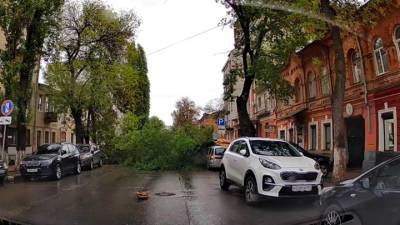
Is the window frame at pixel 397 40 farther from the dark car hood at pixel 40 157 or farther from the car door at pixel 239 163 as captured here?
the dark car hood at pixel 40 157

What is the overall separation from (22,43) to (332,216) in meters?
20.2

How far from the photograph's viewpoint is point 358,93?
24406mm

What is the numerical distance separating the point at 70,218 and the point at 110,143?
30307 mm

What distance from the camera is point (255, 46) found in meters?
27.2

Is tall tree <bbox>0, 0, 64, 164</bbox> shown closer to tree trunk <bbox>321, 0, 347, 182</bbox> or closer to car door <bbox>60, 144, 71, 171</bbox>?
car door <bbox>60, 144, 71, 171</bbox>

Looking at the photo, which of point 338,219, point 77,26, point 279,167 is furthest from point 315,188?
point 77,26

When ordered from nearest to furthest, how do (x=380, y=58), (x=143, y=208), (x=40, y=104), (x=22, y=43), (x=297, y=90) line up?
(x=143, y=208), (x=380, y=58), (x=22, y=43), (x=297, y=90), (x=40, y=104)

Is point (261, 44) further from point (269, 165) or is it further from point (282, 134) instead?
point (269, 165)

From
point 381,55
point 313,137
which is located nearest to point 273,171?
point 381,55

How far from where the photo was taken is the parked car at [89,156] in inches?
1146

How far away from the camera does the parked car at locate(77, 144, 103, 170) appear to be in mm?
29109

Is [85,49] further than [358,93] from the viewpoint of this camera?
Yes

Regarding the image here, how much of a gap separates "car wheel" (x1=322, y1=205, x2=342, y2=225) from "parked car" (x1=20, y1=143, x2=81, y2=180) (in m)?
15.5

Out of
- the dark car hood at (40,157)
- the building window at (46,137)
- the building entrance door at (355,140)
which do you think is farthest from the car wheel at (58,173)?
the building window at (46,137)
